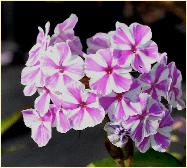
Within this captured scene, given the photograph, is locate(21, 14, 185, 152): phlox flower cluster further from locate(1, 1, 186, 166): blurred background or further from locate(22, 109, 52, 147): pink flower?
locate(1, 1, 186, 166): blurred background

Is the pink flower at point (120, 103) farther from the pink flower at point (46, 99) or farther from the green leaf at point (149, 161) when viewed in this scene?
the green leaf at point (149, 161)

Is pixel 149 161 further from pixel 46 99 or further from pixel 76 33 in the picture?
pixel 76 33

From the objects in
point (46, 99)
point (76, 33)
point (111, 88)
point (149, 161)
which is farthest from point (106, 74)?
point (76, 33)

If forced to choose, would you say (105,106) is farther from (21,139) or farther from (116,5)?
(116,5)

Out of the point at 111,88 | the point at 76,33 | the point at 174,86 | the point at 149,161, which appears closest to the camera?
the point at 111,88

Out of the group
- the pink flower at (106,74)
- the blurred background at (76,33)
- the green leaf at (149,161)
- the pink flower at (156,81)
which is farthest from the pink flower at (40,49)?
the blurred background at (76,33)

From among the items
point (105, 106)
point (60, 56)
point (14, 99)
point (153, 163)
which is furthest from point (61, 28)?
point (14, 99)

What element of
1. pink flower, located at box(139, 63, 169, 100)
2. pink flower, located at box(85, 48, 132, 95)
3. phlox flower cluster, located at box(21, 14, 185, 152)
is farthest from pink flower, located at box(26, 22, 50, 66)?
pink flower, located at box(139, 63, 169, 100)
